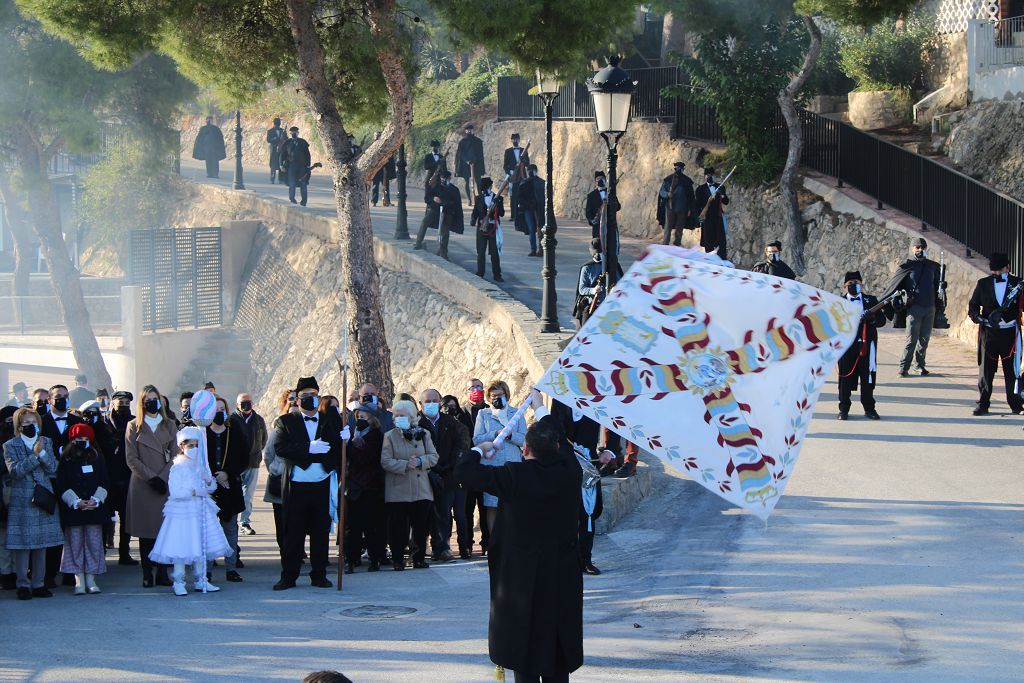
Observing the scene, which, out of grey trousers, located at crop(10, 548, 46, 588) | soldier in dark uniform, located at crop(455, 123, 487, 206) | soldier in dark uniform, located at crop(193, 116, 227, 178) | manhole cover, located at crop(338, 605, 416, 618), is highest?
soldier in dark uniform, located at crop(193, 116, 227, 178)

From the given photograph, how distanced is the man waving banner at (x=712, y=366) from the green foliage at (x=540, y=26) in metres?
11.3

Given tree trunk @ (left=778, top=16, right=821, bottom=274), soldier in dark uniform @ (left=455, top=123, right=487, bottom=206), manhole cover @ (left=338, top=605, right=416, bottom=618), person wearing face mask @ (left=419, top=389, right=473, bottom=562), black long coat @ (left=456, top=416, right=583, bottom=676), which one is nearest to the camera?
black long coat @ (left=456, top=416, right=583, bottom=676)

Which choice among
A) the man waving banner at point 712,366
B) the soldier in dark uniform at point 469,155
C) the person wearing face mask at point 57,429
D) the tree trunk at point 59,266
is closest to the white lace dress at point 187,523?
the person wearing face mask at point 57,429

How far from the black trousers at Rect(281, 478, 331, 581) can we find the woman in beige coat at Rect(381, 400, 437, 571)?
757mm

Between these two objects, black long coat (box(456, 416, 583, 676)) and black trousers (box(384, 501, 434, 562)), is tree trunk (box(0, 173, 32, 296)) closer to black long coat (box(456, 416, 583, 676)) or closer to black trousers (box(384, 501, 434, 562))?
black trousers (box(384, 501, 434, 562))

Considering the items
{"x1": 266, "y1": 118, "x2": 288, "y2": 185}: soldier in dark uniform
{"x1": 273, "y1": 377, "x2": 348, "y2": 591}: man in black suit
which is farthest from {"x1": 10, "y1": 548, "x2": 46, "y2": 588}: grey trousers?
{"x1": 266, "y1": 118, "x2": 288, "y2": 185}: soldier in dark uniform

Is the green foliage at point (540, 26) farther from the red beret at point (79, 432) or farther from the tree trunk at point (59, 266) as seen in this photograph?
the tree trunk at point (59, 266)

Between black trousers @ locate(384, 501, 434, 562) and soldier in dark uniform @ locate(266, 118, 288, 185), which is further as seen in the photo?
soldier in dark uniform @ locate(266, 118, 288, 185)

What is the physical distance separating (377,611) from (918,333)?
9.56 m

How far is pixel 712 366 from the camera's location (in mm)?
6836

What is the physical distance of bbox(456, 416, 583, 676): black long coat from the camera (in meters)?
7.30

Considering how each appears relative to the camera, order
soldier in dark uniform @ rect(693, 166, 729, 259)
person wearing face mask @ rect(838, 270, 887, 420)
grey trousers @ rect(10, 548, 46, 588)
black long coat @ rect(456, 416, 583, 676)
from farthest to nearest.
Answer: soldier in dark uniform @ rect(693, 166, 729, 259) → person wearing face mask @ rect(838, 270, 887, 420) → grey trousers @ rect(10, 548, 46, 588) → black long coat @ rect(456, 416, 583, 676)

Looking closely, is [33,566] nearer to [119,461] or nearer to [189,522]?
[189,522]

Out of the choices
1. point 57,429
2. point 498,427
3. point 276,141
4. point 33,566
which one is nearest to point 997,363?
point 498,427
